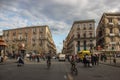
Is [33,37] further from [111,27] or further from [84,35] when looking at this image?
[111,27]

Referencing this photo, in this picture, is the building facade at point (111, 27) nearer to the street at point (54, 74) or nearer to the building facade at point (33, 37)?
the building facade at point (33, 37)

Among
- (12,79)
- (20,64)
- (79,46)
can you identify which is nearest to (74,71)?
(12,79)

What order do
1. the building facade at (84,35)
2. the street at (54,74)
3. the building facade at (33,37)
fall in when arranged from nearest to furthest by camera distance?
the street at (54,74)
the building facade at (84,35)
the building facade at (33,37)

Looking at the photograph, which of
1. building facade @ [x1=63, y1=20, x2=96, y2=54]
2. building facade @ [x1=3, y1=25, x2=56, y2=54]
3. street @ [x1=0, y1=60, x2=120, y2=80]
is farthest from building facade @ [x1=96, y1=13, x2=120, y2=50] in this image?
street @ [x1=0, y1=60, x2=120, y2=80]

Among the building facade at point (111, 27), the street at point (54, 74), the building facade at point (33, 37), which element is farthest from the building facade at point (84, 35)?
the street at point (54, 74)

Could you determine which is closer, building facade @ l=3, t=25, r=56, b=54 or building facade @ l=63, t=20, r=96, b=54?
building facade @ l=63, t=20, r=96, b=54

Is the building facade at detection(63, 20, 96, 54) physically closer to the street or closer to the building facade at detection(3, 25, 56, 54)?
the building facade at detection(3, 25, 56, 54)

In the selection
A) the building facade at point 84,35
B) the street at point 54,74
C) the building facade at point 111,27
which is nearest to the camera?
the street at point 54,74

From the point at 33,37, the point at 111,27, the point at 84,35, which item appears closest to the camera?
the point at 111,27

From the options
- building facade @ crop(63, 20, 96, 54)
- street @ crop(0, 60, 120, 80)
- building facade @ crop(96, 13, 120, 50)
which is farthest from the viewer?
building facade @ crop(63, 20, 96, 54)

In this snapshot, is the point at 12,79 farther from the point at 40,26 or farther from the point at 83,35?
the point at 40,26

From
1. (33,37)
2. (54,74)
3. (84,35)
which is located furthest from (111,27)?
(54,74)

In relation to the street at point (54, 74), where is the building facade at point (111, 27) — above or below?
above

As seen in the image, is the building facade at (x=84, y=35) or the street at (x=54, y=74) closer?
the street at (x=54, y=74)
